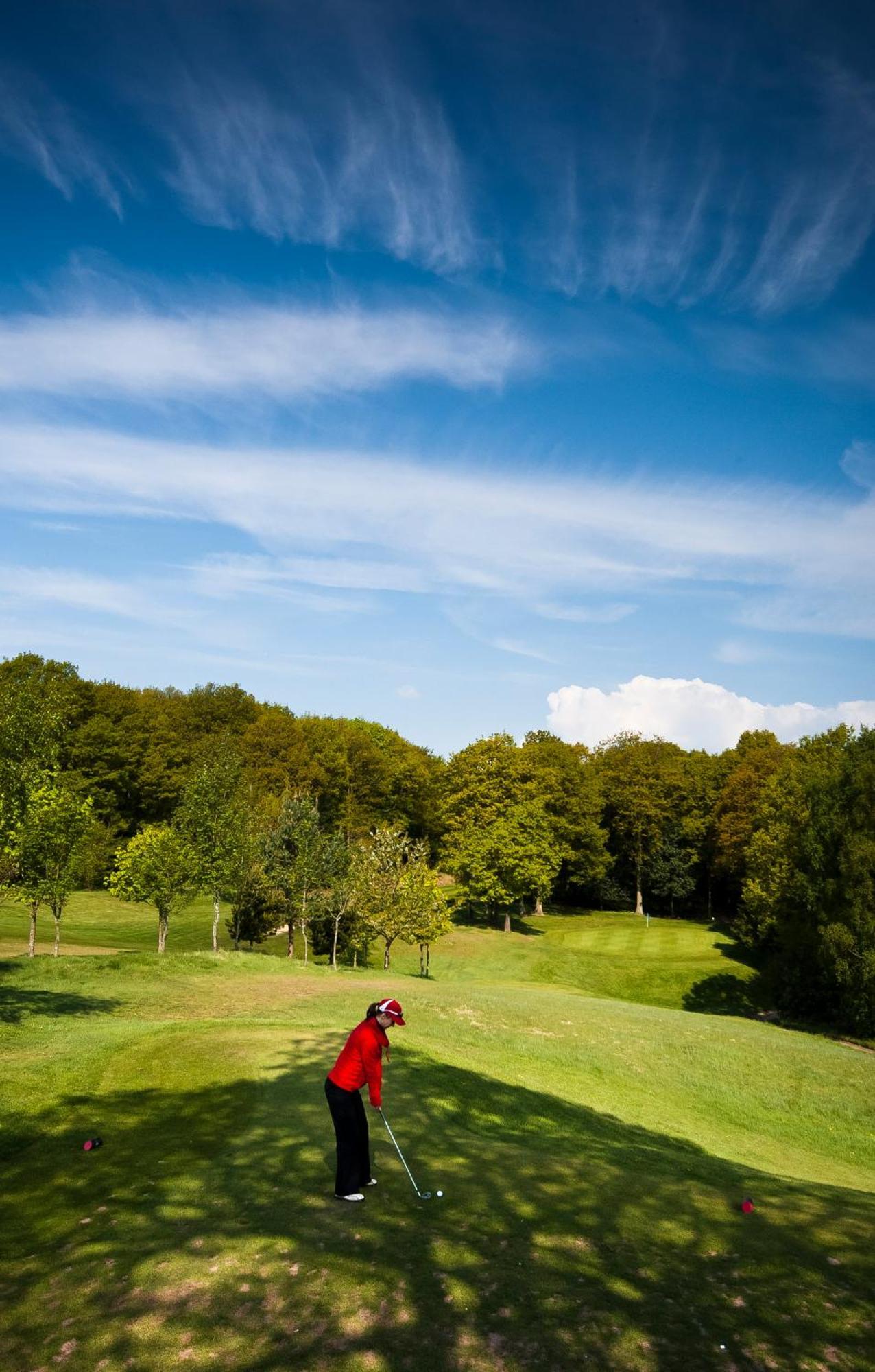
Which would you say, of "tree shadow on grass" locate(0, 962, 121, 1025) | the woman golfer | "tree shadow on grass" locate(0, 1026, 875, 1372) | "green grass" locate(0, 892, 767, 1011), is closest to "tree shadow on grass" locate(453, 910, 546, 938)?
"green grass" locate(0, 892, 767, 1011)

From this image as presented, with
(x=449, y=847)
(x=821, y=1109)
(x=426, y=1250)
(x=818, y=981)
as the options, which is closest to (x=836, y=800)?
(x=818, y=981)

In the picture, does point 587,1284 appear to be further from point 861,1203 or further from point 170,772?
point 170,772

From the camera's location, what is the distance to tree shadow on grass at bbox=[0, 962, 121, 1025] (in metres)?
24.2

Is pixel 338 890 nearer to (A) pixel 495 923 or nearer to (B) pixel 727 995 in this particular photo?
(B) pixel 727 995

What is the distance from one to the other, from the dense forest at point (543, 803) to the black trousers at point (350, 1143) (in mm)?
30547

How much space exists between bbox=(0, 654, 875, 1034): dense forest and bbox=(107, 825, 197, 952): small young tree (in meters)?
3.04

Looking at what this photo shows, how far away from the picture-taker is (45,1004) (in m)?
26.0

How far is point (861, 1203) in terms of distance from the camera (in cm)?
1400

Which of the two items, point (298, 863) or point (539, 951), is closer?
point (298, 863)

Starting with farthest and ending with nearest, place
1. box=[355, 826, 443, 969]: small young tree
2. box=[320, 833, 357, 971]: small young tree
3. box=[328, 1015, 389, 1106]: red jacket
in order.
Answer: box=[320, 833, 357, 971]: small young tree, box=[355, 826, 443, 969]: small young tree, box=[328, 1015, 389, 1106]: red jacket

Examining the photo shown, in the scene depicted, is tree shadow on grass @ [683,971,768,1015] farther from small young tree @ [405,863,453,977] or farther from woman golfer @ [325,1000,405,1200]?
woman golfer @ [325,1000,405,1200]

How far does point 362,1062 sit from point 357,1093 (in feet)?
1.39

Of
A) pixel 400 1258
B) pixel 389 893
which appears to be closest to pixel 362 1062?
pixel 400 1258

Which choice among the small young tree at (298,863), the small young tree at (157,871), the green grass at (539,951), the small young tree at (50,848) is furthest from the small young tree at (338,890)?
the small young tree at (50,848)
